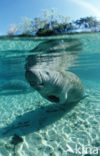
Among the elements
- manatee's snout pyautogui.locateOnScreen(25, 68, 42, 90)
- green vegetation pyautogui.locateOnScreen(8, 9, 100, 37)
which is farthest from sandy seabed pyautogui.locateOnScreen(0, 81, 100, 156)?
green vegetation pyautogui.locateOnScreen(8, 9, 100, 37)

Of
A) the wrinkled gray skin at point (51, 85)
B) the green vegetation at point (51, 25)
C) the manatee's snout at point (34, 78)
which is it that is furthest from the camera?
the green vegetation at point (51, 25)

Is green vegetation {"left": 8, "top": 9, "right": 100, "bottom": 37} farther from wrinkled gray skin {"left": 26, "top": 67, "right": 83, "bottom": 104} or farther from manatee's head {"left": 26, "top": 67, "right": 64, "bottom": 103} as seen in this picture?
manatee's head {"left": 26, "top": 67, "right": 64, "bottom": 103}

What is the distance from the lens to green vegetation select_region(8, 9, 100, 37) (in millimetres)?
5760

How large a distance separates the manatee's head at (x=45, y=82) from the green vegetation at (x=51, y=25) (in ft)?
9.42

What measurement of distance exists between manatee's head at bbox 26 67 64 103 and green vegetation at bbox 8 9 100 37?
113 inches

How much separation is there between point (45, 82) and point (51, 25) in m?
3.56

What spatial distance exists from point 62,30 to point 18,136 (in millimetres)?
5645

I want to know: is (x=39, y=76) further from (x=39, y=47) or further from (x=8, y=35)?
(x=39, y=47)

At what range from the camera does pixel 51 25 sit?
20.2ft

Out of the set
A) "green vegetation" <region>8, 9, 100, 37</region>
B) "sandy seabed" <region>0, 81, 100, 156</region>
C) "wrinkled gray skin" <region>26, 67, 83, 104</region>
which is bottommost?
"sandy seabed" <region>0, 81, 100, 156</region>

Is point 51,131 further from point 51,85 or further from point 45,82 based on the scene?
point 45,82

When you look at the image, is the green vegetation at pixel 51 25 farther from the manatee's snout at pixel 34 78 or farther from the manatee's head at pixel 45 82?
the manatee's snout at pixel 34 78

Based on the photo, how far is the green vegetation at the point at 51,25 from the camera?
227 inches

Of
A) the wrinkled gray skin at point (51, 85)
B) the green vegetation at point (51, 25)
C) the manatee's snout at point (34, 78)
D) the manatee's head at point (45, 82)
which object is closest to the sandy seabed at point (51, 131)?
the wrinkled gray skin at point (51, 85)
